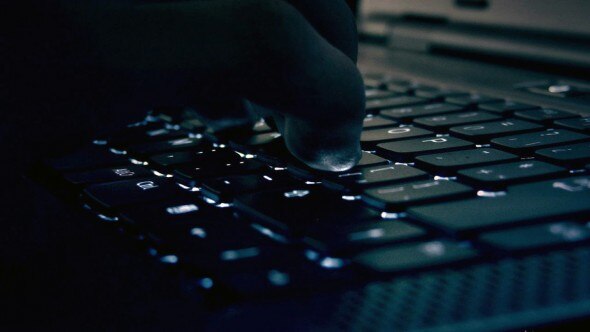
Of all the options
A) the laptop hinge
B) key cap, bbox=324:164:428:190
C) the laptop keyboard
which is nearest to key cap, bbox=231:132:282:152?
the laptop keyboard

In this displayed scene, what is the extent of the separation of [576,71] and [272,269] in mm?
581

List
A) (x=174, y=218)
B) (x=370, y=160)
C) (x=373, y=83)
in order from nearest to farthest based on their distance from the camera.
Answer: (x=174, y=218) < (x=370, y=160) < (x=373, y=83)

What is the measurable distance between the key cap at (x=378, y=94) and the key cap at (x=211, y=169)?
0.88 feet

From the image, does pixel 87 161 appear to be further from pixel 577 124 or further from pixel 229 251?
pixel 577 124

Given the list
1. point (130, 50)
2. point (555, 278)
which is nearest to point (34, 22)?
point (130, 50)

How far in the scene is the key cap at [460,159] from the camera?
0.46 m

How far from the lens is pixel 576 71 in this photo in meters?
0.76

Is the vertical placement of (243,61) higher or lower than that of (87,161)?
higher

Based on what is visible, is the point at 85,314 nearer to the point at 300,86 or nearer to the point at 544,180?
the point at 300,86

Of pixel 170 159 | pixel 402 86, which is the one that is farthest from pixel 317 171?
pixel 402 86

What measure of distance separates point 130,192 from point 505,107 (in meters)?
0.38

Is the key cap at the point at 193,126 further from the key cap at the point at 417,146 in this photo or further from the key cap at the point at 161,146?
the key cap at the point at 417,146

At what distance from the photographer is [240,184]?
1.44 ft

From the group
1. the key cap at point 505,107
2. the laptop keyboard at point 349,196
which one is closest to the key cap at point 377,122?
the laptop keyboard at point 349,196
